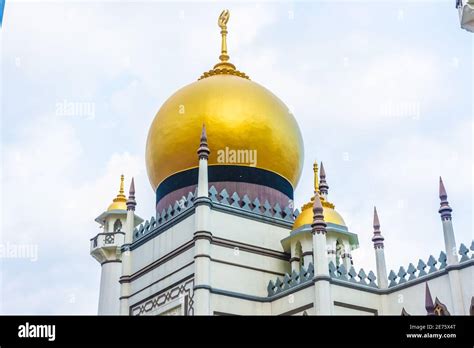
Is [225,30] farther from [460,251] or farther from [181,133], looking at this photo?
[460,251]

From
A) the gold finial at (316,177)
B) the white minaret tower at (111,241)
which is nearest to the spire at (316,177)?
the gold finial at (316,177)

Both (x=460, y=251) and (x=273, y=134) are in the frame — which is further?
(x=273, y=134)

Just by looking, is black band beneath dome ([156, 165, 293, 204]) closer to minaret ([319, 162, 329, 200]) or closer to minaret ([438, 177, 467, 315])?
minaret ([319, 162, 329, 200])

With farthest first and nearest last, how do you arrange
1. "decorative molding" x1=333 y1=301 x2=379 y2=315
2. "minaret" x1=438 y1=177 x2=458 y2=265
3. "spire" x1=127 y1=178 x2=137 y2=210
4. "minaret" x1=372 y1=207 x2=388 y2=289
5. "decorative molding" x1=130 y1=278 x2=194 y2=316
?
"spire" x1=127 y1=178 x2=137 y2=210, "minaret" x1=372 y1=207 x2=388 y2=289, "decorative molding" x1=130 y1=278 x2=194 y2=316, "decorative molding" x1=333 y1=301 x2=379 y2=315, "minaret" x1=438 y1=177 x2=458 y2=265

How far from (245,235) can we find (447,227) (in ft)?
12.9

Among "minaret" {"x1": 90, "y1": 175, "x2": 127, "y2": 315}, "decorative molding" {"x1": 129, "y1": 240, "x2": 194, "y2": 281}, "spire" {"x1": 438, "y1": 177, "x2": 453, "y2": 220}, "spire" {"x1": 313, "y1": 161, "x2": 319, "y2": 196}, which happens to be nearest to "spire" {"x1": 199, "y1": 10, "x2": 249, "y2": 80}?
"spire" {"x1": 313, "y1": 161, "x2": 319, "y2": 196}

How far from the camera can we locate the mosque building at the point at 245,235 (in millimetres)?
13852

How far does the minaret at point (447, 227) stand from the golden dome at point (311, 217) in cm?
263

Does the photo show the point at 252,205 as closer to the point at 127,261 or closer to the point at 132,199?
the point at 132,199

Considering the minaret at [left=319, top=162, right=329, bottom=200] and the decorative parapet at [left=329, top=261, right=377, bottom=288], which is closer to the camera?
the decorative parapet at [left=329, top=261, right=377, bottom=288]

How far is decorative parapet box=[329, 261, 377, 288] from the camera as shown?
14.1 m
